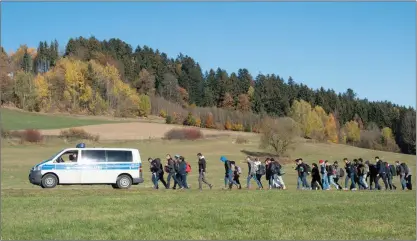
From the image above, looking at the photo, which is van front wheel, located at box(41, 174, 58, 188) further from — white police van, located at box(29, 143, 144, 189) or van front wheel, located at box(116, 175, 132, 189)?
van front wheel, located at box(116, 175, 132, 189)

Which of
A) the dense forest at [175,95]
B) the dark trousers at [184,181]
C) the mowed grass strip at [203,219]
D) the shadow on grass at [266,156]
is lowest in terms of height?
the mowed grass strip at [203,219]

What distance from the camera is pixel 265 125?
83062 millimetres

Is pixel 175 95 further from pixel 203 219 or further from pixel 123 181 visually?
pixel 203 219

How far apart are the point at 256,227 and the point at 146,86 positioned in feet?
527

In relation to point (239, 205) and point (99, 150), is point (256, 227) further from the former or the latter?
point (99, 150)

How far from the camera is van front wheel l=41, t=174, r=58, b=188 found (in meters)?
A: 24.9

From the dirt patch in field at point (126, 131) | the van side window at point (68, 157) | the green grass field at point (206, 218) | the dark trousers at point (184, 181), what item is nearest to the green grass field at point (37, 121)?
the dirt patch in field at point (126, 131)

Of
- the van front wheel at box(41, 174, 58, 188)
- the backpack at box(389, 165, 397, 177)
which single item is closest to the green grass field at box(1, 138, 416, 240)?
the van front wheel at box(41, 174, 58, 188)

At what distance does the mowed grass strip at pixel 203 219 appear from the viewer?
461 inches

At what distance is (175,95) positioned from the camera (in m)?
176

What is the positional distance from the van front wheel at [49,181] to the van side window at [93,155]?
1.69 meters

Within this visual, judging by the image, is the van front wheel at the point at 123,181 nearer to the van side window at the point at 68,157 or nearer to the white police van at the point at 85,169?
the white police van at the point at 85,169

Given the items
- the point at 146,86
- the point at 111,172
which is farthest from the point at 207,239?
the point at 146,86

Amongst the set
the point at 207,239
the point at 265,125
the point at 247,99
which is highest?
the point at 247,99
